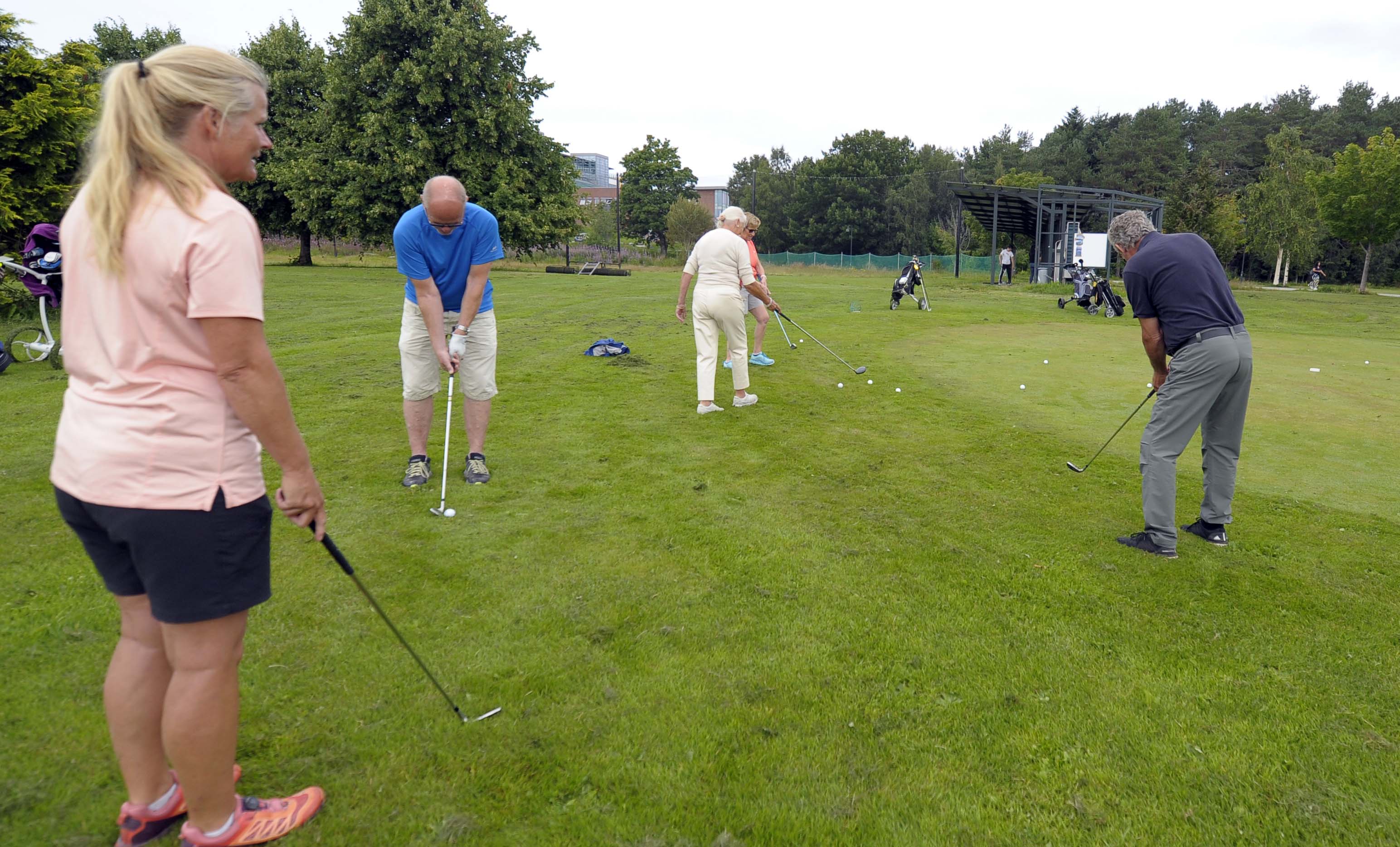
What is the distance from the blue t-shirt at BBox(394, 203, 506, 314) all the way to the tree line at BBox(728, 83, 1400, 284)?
48415 millimetres

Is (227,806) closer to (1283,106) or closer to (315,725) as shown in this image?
(315,725)

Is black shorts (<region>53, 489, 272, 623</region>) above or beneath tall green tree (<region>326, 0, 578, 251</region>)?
beneath

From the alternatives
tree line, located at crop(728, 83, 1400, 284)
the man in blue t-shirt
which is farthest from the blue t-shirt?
tree line, located at crop(728, 83, 1400, 284)

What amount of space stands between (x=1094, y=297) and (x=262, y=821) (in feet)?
71.2

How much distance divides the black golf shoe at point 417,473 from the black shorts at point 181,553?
354cm

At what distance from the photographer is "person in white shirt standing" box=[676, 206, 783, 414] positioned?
25.3 ft

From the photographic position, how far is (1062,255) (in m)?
32.4

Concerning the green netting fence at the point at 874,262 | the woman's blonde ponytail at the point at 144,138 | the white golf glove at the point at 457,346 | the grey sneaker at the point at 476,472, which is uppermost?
the green netting fence at the point at 874,262

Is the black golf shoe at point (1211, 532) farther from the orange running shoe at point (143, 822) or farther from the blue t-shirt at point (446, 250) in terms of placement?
the orange running shoe at point (143, 822)

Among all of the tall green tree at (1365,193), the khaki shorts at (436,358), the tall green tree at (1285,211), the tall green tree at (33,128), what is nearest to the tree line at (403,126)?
the tall green tree at (33,128)

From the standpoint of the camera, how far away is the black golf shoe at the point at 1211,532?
16.0 feet

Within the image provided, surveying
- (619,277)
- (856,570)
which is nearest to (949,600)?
(856,570)

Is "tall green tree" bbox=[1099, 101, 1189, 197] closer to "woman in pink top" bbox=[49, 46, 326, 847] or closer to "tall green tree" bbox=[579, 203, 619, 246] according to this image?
"tall green tree" bbox=[579, 203, 619, 246]

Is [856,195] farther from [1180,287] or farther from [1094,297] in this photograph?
[1180,287]
